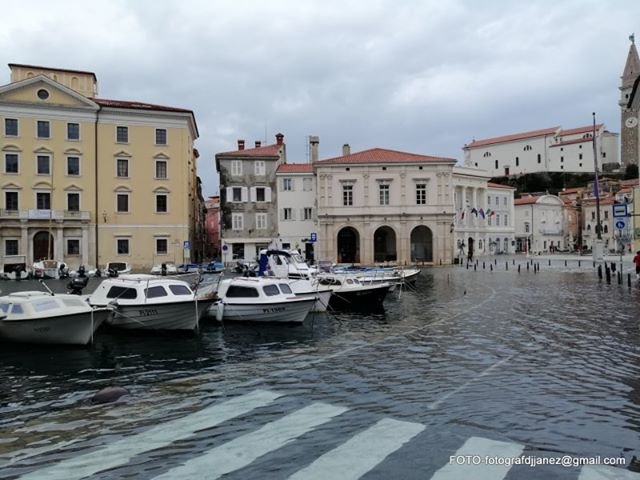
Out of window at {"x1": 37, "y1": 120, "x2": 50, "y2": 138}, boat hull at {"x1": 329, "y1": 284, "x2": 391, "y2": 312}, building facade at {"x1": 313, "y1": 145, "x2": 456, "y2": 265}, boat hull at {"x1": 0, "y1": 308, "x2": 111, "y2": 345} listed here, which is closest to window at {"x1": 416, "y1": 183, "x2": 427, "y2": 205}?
building facade at {"x1": 313, "y1": 145, "x2": 456, "y2": 265}

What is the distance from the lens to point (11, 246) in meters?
48.5

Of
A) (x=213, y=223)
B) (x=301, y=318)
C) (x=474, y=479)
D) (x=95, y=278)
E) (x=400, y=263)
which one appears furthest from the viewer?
(x=213, y=223)

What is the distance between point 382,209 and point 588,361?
48.7 metres

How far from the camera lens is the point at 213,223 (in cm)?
11775

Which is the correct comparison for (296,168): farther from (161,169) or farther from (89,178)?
(89,178)

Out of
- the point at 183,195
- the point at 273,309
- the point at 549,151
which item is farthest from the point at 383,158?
the point at 549,151

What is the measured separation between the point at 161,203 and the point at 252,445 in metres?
47.6

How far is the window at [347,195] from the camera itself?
203 feet

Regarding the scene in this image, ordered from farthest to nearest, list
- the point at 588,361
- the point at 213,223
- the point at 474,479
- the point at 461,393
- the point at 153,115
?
1. the point at 213,223
2. the point at 153,115
3. the point at 588,361
4. the point at 461,393
5. the point at 474,479

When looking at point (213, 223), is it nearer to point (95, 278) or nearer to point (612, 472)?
point (95, 278)

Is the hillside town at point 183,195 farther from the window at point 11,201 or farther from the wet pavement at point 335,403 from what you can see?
the wet pavement at point 335,403

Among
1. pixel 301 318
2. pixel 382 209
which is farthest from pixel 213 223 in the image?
pixel 301 318

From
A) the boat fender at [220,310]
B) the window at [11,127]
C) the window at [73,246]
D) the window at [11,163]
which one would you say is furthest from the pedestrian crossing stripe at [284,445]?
the window at [11,127]

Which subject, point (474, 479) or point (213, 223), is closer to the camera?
point (474, 479)
